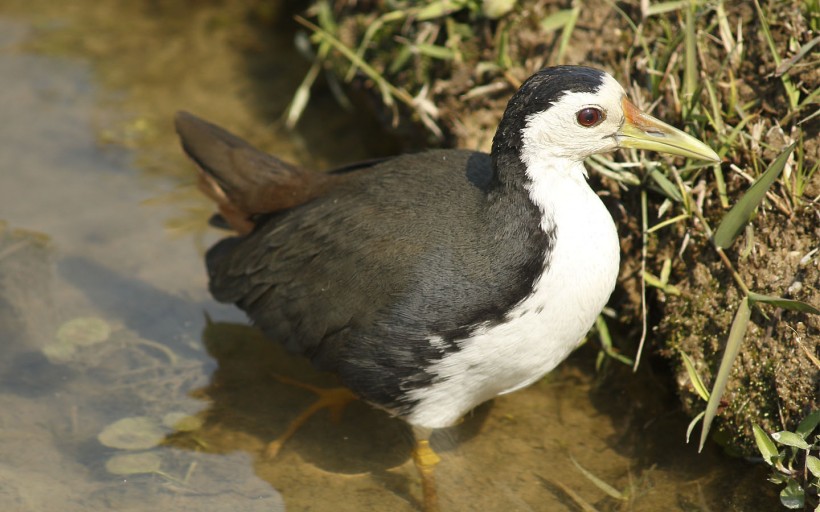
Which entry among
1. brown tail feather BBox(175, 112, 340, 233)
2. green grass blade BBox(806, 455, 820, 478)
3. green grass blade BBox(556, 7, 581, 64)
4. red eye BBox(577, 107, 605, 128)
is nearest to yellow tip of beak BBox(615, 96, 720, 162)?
red eye BBox(577, 107, 605, 128)

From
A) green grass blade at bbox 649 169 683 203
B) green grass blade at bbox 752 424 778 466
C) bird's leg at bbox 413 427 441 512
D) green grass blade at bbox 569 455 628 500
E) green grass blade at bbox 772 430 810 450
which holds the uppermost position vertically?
green grass blade at bbox 649 169 683 203

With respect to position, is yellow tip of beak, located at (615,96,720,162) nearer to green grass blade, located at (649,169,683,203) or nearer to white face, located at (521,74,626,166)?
white face, located at (521,74,626,166)

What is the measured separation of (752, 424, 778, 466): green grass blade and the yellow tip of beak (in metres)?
1.06

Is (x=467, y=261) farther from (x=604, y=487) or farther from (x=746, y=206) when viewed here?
(x=604, y=487)

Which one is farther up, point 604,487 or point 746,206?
point 746,206

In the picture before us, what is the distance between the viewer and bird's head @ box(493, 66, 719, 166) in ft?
11.6

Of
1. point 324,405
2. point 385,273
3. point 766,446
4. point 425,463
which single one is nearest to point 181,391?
point 324,405

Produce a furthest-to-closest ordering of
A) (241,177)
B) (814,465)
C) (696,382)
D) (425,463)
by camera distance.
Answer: (241,177) → (425,463) → (696,382) → (814,465)

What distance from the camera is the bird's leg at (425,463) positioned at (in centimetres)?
407

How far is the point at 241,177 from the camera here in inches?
175

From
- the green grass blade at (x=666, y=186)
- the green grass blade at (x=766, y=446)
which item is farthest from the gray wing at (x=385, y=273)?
the green grass blade at (x=766, y=446)

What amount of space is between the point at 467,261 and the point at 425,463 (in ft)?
3.49

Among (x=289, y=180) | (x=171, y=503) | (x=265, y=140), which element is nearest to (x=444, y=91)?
(x=289, y=180)

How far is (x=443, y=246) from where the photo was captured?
3629mm
